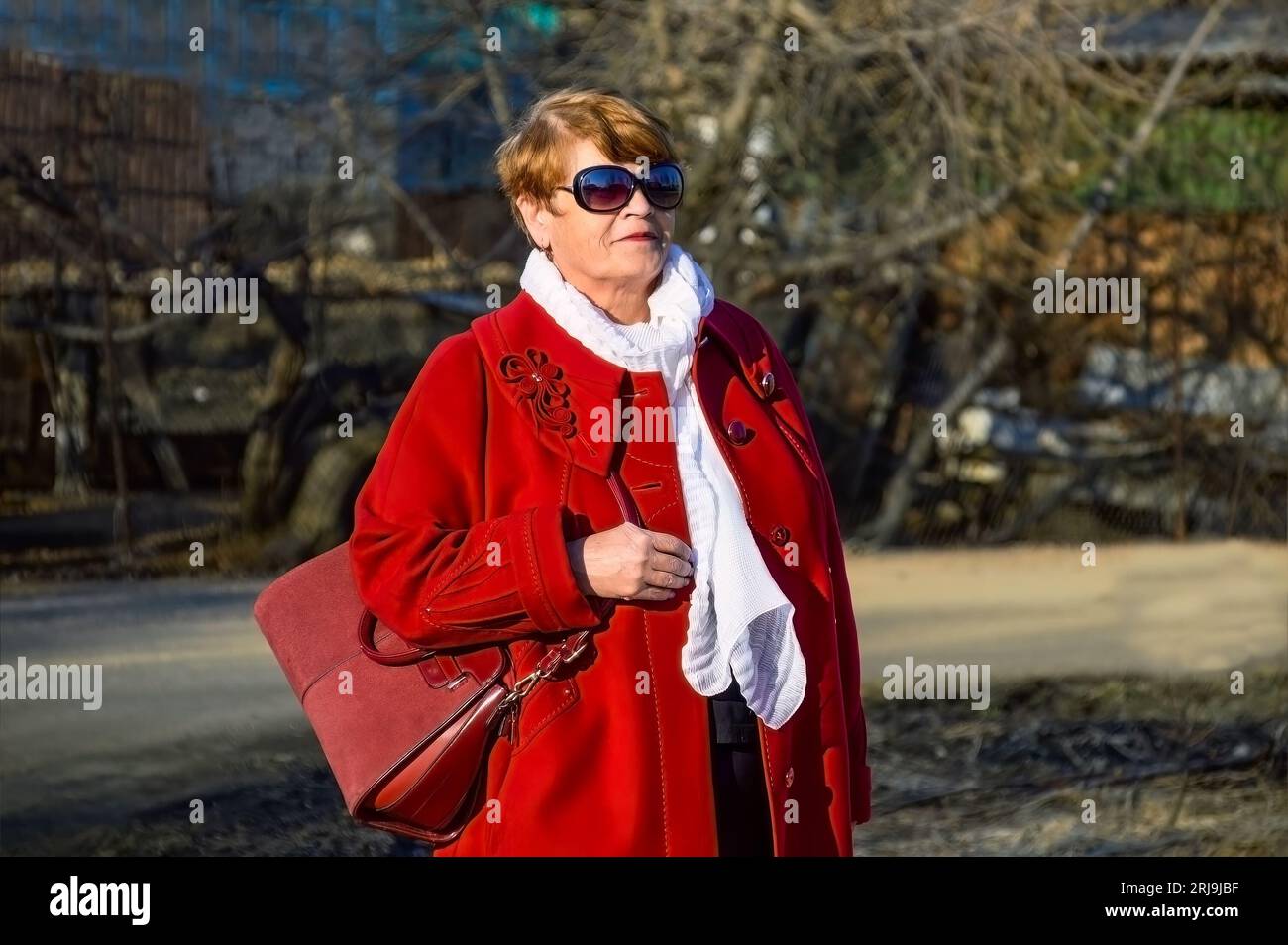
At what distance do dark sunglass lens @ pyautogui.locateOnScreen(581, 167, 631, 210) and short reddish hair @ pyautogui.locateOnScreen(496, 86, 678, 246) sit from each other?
0.03 m

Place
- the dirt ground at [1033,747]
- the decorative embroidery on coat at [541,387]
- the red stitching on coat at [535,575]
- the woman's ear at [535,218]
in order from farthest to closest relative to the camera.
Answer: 1. the dirt ground at [1033,747]
2. the woman's ear at [535,218]
3. the decorative embroidery on coat at [541,387]
4. the red stitching on coat at [535,575]

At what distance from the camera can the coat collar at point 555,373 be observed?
8.18ft

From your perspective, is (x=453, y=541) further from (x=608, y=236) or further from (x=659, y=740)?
(x=608, y=236)

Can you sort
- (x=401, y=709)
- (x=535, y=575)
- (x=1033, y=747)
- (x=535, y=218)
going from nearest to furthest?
(x=535, y=575) → (x=401, y=709) → (x=535, y=218) → (x=1033, y=747)

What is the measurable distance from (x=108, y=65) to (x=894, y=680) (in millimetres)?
4600

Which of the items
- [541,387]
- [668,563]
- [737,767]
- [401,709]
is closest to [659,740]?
[737,767]

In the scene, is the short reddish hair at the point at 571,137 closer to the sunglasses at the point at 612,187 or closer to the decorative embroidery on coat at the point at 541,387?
the sunglasses at the point at 612,187

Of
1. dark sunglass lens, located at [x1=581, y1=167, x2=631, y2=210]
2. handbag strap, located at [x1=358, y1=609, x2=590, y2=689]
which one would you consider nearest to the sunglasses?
dark sunglass lens, located at [x1=581, y1=167, x2=631, y2=210]

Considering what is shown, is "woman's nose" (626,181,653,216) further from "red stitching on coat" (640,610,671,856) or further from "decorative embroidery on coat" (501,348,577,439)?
"red stitching on coat" (640,610,671,856)

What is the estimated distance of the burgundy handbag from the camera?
2451mm

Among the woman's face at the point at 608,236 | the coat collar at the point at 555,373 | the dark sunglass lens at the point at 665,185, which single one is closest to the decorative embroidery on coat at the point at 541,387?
the coat collar at the point at 555,373

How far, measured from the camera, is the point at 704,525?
2.50m

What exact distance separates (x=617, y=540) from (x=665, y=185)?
1.79ft
